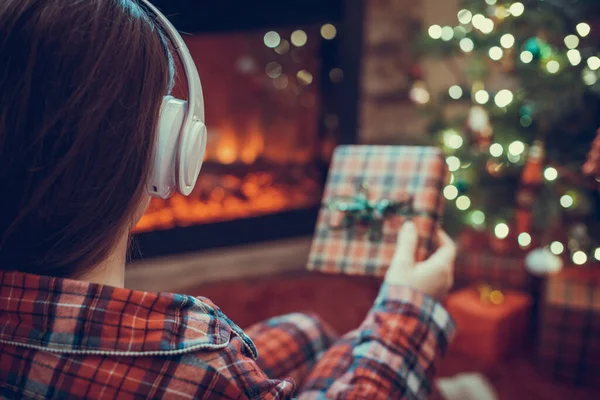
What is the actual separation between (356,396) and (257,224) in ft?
6.12

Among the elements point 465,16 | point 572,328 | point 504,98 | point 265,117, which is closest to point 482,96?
point 504,98

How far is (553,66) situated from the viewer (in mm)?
1667

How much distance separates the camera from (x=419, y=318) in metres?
0.76

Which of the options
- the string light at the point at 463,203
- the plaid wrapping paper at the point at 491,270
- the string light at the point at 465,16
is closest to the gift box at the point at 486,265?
the plaid wrapping paper at the point at 491,270

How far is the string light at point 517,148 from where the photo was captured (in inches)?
68.9

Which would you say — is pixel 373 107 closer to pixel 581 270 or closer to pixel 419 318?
pixel 581 270

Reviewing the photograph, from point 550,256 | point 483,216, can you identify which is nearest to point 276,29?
point 483,216

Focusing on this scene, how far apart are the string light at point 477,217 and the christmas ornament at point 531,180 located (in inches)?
4.5

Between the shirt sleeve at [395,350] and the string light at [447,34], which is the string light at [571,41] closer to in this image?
the string light at [447,34]

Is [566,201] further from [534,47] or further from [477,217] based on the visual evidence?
[534,47]

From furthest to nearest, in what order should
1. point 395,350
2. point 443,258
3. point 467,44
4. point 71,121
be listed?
point 467,44
point 443,258
point 395,350
point 71,121

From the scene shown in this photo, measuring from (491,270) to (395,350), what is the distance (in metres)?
1.56

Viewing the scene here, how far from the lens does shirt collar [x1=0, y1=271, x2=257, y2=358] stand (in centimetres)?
46

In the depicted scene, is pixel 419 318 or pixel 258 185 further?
pixel 258 185
